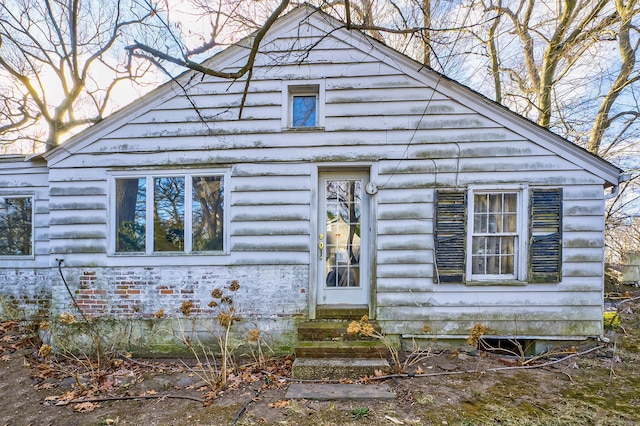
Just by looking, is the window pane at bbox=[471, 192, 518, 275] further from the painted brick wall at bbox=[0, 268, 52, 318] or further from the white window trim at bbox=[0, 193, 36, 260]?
the white window trim at bbox=[0, 193, 36, 260]

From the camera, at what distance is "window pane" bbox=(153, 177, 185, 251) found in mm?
4695

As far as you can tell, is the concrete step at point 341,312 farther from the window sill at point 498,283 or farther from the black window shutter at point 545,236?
the black window shutter at point 545,236

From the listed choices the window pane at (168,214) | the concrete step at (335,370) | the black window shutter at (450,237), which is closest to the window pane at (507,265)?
the black window shutter at (450,237)

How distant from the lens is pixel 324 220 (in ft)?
15.6

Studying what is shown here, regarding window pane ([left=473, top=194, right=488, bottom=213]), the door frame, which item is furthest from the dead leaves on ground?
window pane ([left=473, top=194, right=488, bottom=213])

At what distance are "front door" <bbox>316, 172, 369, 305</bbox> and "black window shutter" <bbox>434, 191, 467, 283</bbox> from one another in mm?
1105

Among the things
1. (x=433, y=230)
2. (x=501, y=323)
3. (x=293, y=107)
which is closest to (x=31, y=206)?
(x=293, y=107)

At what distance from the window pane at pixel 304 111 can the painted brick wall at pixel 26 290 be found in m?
5.38

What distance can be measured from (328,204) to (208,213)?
195 cm

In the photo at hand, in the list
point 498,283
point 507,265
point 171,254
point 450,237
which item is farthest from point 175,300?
point 507,265

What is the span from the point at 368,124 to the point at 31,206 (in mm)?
6362

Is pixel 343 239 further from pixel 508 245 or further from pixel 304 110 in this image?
pixel 508 245

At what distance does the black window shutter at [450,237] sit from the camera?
448 cm

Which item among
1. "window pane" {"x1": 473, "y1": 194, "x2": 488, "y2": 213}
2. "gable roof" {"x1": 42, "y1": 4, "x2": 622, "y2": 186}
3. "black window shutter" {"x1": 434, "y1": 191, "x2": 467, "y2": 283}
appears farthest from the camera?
"window pane" {"x1": 473, "y1": 194, "x2": 488, "y2": 213}
